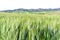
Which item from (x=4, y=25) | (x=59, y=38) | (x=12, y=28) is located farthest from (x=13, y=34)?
(x=59, y=38)

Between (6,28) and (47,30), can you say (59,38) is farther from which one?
(6,28)

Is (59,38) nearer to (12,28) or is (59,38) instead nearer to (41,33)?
(41,33)

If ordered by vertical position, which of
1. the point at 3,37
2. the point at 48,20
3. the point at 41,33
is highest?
the point at 48,20

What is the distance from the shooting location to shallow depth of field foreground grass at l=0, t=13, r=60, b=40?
3338 millimetres

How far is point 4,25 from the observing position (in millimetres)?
4160

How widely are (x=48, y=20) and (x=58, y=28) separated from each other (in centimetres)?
23

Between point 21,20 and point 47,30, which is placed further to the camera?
point 21,20

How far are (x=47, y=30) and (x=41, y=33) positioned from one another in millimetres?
119

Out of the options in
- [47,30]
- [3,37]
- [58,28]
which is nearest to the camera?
[58,28]

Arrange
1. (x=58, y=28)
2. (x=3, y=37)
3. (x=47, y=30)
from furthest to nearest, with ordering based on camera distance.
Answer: (x=3, y=37) < (x=47, y=30) < (x=58, y=28)

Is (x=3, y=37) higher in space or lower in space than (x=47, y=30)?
lower

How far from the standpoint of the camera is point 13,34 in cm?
385

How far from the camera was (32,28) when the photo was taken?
354cm

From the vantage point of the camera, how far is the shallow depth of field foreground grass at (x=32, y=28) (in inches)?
131
